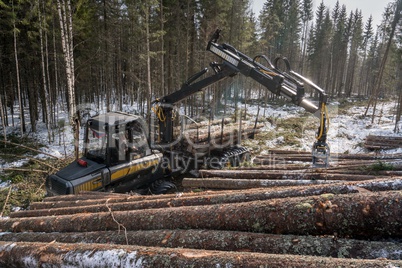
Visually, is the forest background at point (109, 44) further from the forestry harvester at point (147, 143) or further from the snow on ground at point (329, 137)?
the forestry harvester at point (147, 143)

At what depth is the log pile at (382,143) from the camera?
1423 centimetres

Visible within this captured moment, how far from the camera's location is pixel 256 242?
2383mm

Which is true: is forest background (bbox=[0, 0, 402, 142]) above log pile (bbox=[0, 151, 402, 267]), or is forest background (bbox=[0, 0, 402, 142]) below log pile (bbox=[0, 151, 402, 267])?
above

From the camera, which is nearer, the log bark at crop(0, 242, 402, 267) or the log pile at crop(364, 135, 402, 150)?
the log bark at crop(0, 242, 402, 267)

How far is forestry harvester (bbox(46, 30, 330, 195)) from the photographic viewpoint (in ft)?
20.1

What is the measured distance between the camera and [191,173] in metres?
9.77

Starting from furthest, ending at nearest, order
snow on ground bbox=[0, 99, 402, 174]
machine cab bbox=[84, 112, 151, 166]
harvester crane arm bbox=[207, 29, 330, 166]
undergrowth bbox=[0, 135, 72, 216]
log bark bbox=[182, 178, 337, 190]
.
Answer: snow on ground bbox=[0, 99, 402, 174]
undergrowth bbox=[0, 135, 72, 216]
machine cab bbox=[84, 112, 151, 166]
harvester crane arm bbox=[207, 29, 330, 166]
log bark bbox=[182, 178, 337, 190]

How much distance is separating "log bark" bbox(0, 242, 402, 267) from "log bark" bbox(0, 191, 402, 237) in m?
0.59

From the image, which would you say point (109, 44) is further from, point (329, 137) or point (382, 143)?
point (382, 143)

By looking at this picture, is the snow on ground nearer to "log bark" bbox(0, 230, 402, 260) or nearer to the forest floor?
the forest floor

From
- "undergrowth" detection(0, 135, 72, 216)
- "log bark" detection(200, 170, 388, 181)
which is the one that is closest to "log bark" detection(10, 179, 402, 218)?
"log bark" detection(200, 170, 388, 181)

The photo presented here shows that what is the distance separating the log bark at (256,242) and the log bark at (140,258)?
303 millimetres

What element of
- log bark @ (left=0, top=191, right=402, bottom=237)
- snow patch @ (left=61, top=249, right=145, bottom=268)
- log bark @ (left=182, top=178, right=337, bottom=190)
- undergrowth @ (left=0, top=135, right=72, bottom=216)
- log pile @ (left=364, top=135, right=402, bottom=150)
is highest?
log bark @ (left=0, top=191, right=402, bottom=237)

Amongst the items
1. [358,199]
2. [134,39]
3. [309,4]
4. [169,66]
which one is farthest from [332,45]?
[358,199]
